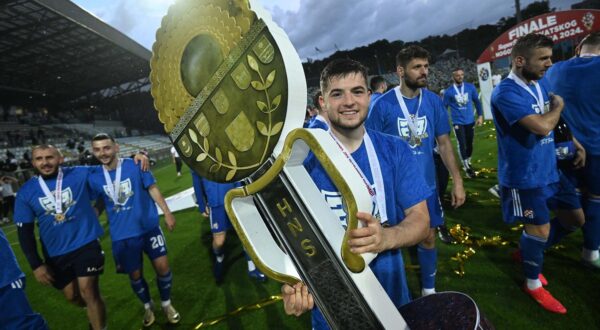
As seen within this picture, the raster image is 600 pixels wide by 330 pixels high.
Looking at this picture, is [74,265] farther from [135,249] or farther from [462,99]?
[462,99]

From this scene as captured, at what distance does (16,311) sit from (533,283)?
405cm

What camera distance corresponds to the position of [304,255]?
0.98 meters

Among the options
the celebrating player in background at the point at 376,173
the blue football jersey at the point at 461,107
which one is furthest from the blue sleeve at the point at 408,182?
the blue football jersey at the point at 461,107

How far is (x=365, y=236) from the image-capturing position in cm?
87

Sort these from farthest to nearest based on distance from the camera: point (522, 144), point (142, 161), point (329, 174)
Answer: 1. point (142, 161)
2. point (522, 144)
3. point (329, 174)

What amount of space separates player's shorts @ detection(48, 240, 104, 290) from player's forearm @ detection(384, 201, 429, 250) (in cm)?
319

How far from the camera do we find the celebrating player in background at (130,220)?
345cm

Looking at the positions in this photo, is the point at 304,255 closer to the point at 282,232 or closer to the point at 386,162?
the point at 282,232

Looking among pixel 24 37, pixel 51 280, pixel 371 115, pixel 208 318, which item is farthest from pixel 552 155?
pixel 24 37

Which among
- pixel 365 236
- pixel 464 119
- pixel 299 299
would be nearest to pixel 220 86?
pixel 365 236

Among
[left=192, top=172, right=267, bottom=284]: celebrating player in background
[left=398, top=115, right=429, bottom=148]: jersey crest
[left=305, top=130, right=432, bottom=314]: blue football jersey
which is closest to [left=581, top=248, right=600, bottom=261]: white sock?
[left=398, top=115, right=429, bottom=148]: jersey crest

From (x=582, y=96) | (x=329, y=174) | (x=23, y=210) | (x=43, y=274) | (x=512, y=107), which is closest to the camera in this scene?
(x=329, y=174)

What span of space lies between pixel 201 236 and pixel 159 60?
5.49 meters

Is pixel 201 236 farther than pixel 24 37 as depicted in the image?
No
